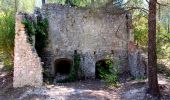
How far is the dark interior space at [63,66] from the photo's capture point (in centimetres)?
2237

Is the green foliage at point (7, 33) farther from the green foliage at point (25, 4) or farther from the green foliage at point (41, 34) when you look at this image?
the green foliage at point (25, 4)

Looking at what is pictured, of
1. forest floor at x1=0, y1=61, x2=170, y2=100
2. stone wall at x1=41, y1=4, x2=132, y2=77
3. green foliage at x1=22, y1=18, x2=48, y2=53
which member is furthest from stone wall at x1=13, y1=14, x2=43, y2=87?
stone wall at x1=41, y1=4, x2=132, y2=77

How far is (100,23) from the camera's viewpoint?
72.4ft

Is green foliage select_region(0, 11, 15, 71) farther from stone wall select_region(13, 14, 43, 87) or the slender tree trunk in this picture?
the slender tree trunk

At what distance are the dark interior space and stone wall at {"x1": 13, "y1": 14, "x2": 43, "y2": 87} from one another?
14.1 feet

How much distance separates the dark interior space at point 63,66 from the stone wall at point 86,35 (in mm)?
901

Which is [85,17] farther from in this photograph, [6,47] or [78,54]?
[6,47]

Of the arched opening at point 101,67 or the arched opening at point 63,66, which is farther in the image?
the arched opening at point 63,66

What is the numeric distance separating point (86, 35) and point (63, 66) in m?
3.04

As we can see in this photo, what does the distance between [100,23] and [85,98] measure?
7567mm

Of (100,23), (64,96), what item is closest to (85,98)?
(64,96)

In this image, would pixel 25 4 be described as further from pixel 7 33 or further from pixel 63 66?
pixel 7 33

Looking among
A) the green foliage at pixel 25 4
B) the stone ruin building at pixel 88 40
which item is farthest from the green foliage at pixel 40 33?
the green foliage at pixel 25 4

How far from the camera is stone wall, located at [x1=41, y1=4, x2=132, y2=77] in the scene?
70.1 ft
